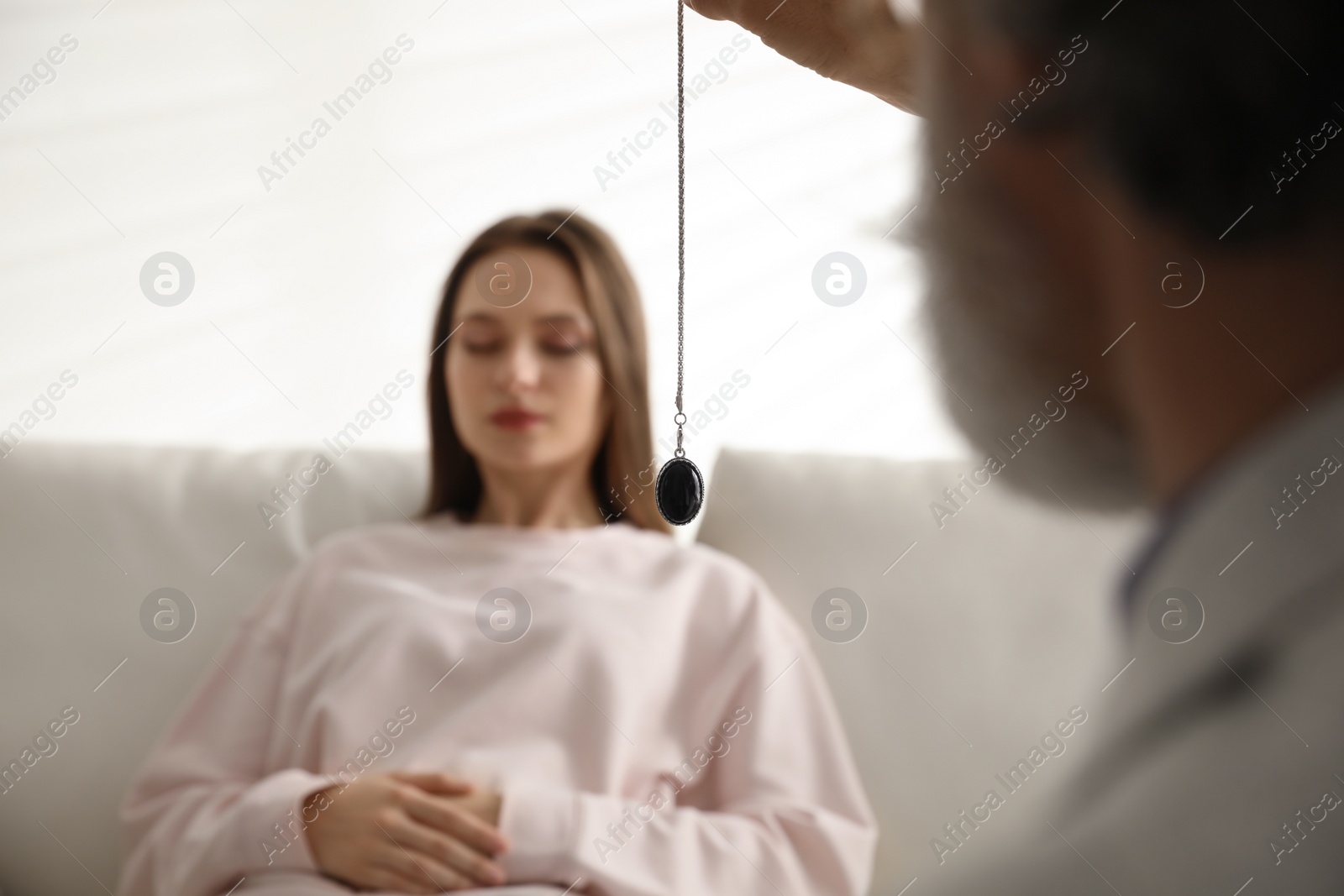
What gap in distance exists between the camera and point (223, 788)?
0.93 m

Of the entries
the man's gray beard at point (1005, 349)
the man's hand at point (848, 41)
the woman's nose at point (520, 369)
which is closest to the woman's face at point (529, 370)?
the woman's nose at point (520, 369)

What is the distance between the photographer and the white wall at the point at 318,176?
1.20m

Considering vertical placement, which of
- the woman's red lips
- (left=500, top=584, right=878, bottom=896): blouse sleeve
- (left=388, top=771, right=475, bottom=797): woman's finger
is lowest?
(left=500, top=584, right=878, bottom=896): blouse sleeve

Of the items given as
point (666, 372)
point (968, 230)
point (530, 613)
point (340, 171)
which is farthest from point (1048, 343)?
point (340, 171)

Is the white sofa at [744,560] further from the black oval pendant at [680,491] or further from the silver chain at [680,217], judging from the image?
the black oval pendant at [680,491]

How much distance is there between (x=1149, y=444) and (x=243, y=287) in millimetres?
1303

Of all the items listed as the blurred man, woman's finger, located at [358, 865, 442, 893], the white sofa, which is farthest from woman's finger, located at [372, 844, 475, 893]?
the blurred man

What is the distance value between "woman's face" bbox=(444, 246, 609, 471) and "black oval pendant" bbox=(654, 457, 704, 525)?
1.49 feet

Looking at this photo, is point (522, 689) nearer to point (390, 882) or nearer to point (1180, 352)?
point (390, 882)

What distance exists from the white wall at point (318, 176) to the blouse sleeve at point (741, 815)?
445 millimetres

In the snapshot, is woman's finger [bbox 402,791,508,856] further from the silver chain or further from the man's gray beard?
the man's gray beard

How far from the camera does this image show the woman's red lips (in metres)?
1.08

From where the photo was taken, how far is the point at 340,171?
1276mm

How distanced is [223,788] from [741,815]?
1.70 ft
